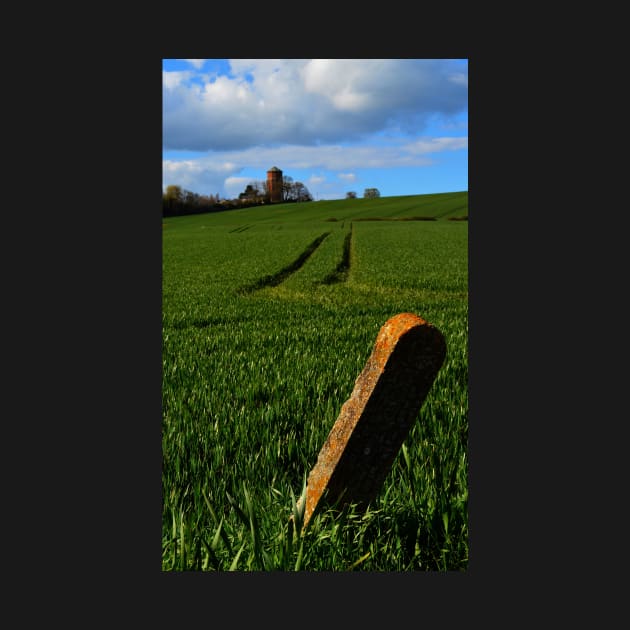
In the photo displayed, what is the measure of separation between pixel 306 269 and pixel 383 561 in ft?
64.8

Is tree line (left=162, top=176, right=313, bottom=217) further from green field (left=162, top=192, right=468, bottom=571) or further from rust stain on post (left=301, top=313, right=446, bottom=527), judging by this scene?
rust stain on post (left=301, top=313, right=446, bottom=527)

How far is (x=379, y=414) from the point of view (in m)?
2.78

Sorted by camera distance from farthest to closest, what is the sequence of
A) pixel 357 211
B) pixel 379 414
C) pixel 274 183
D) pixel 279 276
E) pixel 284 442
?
pixel 357 211 < pixel 279 276 < pixel 274 183 < pixel 284 442 < pixel 379 414

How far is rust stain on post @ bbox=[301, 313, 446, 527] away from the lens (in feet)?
8.73

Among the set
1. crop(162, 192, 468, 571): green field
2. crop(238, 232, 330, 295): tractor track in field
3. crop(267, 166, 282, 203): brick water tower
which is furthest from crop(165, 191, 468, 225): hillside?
crop(162, 192, 468, 571): green field

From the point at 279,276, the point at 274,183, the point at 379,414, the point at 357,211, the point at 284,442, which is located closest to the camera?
the point at 379,414

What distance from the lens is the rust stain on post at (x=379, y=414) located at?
2.66m

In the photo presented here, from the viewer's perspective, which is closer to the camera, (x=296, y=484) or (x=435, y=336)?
(x=435, y=336)

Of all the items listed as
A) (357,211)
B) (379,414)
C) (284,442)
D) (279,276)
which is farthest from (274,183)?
(357,211)

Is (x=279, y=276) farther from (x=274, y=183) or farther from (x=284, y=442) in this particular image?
(x=284, y=442)

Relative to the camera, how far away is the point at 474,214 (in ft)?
11.8

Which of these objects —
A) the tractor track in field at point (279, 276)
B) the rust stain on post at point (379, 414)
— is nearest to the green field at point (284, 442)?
the rust stain on post at point (379, 414)

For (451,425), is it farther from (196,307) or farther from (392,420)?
(196,307)

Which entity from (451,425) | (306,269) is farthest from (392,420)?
(306,269)
